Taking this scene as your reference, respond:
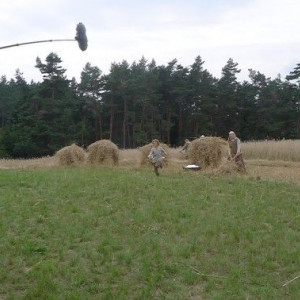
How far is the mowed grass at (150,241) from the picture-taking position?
632 cm

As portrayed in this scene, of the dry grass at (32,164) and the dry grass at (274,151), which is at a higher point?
the dry grass at (274,151)

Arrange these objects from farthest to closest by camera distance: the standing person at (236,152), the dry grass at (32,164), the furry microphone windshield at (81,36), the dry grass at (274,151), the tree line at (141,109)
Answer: the tree line at (141,109) → the dry grass at (274,151) → the dry grass at (32,164) → the standing person at (236,152) → the furry microphone windshield at (81,36)

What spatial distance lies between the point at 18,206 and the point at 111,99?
4356 centimetres

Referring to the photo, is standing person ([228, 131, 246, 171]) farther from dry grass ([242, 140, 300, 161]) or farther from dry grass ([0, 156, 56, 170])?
dry grass ([0, 156, 56, 170])

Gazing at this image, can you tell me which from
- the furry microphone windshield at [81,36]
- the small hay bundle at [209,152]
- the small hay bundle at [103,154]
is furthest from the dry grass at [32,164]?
the furry microphone windshield at [81,36]

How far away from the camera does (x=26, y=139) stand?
50969 millimetres

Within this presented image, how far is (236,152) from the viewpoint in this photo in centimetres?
1506

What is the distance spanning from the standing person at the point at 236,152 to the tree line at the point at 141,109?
34.8m

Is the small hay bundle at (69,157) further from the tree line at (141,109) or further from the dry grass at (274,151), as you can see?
the tree line at (141,109)

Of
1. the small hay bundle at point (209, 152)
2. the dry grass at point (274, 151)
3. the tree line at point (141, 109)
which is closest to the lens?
the small hay bundle at point (209, 152)

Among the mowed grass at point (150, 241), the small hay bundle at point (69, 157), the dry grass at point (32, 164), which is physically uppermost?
the small hay bundle at point (69, 157)

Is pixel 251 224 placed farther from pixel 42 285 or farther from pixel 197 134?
pixel 197 134

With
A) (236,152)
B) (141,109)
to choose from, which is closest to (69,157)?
(236,152)

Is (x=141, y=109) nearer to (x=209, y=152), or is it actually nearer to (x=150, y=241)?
(x=209, y=152)
